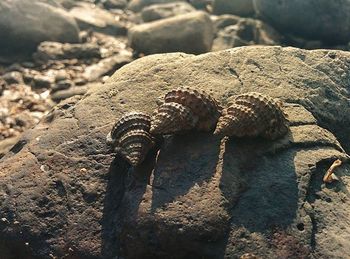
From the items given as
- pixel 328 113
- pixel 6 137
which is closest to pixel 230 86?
pixel 328 113

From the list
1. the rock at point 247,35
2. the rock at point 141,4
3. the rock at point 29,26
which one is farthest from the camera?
the rock at point 141,4

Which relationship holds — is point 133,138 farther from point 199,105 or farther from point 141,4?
point 141,4

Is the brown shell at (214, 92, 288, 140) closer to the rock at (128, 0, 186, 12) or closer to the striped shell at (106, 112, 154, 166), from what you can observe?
the striped shell at (106, 112, 154, 166)

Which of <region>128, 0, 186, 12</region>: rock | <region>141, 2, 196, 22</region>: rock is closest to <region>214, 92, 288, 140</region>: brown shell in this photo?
<region>141, 2, 196, 22</region>: rock

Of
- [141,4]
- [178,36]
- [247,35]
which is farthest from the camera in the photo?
Answer: [141,4]

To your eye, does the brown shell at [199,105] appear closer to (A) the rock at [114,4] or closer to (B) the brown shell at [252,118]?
(B) the brown shell at [252,118]

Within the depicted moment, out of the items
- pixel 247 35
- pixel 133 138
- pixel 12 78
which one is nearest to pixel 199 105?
pixel 133 138

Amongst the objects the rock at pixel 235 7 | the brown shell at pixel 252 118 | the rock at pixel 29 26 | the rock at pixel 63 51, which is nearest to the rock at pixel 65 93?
the rock at pixel 63 51
